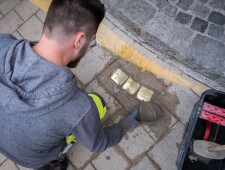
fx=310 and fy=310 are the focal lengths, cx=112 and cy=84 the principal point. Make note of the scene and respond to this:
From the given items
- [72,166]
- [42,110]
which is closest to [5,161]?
[72,166]

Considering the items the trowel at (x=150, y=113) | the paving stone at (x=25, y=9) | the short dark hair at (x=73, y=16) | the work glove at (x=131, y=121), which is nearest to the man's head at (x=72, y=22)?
the short dark hair at (x=73, y=16)

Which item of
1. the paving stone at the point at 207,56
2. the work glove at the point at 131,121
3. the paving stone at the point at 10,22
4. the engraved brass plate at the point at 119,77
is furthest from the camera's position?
the paving stone at the point at 10,22

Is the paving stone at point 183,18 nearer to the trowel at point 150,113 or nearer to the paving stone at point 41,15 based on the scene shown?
the trowel at point 150,113

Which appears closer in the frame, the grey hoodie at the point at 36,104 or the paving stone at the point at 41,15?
the grey hoodie at the point at 36,104

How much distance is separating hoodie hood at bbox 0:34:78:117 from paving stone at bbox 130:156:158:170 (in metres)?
1.47

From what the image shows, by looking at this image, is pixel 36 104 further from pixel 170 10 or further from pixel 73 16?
pixel 170 10

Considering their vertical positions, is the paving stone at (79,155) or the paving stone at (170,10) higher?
the paving stone at (170,10)

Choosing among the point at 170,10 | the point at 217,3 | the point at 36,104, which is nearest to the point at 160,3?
the point at 170,10

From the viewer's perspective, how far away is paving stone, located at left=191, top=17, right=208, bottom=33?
337 cm

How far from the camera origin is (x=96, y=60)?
11.9ft

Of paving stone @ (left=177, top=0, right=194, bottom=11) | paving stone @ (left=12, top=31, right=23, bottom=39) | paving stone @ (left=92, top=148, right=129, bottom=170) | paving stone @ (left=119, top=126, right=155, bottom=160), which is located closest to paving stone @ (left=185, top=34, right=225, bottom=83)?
paving stone @ (left=177, top=0, right=194, bottom=11)

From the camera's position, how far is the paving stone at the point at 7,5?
4141 mm

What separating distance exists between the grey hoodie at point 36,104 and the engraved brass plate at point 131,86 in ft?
4.28

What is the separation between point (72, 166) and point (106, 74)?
107 cm
